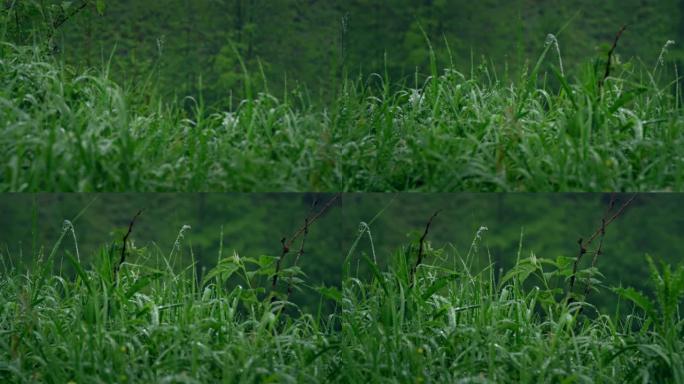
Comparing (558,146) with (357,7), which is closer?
(558,146)

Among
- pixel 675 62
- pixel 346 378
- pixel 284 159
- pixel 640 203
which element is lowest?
pixel 346 378

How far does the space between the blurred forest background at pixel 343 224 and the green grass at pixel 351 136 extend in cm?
35

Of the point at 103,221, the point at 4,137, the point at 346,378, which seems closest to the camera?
the point at 4,137

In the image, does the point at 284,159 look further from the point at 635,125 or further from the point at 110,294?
the point at 635,125

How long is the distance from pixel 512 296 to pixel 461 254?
285 mm

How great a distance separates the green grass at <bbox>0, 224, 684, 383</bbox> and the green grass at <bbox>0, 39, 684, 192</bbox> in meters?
0.50

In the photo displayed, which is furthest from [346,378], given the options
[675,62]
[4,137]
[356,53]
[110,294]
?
[675,62]

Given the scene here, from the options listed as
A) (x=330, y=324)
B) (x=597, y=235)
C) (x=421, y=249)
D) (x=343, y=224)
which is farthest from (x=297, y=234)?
(x=597, y=235)

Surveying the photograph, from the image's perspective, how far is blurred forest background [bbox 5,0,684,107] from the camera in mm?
3783

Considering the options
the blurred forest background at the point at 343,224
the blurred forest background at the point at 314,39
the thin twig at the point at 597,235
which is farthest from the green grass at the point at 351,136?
the thin twig at the point at 597,235

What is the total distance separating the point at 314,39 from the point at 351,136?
48 centimetres

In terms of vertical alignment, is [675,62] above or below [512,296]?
above

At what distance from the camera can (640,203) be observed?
13.1 ft

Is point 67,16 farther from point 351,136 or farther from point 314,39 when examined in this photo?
point 351,136
